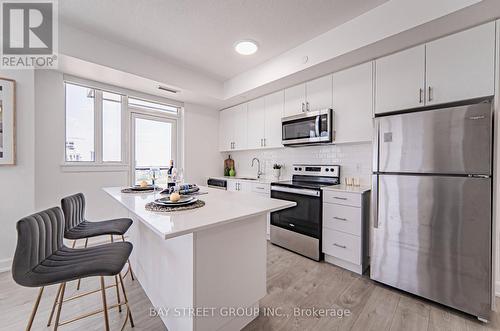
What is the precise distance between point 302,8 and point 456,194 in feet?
6.85

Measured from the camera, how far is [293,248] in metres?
2.81

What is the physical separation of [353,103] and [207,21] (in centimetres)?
189

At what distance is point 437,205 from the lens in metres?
1.70

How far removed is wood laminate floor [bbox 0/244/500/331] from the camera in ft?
5.07

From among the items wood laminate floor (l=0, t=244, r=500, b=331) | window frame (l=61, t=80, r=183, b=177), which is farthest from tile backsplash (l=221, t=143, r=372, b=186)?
window frame (l=61, t=80, r=183, b=177)

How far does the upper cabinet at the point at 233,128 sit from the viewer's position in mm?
4027

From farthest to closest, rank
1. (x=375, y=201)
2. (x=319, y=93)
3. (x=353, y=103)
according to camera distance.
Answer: (x=319, y=93) → (x=353, y=103) → (x=375, y=201)

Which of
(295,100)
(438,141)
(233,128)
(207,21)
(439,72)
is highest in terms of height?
(207,21)

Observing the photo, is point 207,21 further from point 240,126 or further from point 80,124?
point 80,124

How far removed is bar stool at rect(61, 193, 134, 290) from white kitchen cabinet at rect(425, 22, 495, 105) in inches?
123

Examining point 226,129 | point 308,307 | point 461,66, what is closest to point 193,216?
point 308,307

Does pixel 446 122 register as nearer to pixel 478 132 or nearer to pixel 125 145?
pixel 478 132

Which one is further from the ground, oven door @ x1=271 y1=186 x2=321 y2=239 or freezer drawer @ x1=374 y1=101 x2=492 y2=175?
freezer drawer @ x1=374 y1=101 x2=492 y2=175

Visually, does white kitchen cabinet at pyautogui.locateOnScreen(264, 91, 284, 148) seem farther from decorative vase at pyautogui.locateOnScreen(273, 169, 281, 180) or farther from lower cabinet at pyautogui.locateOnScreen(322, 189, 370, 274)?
lower cabinet at pyautogui.locateOnScreen(322, 189, 370, 274)
